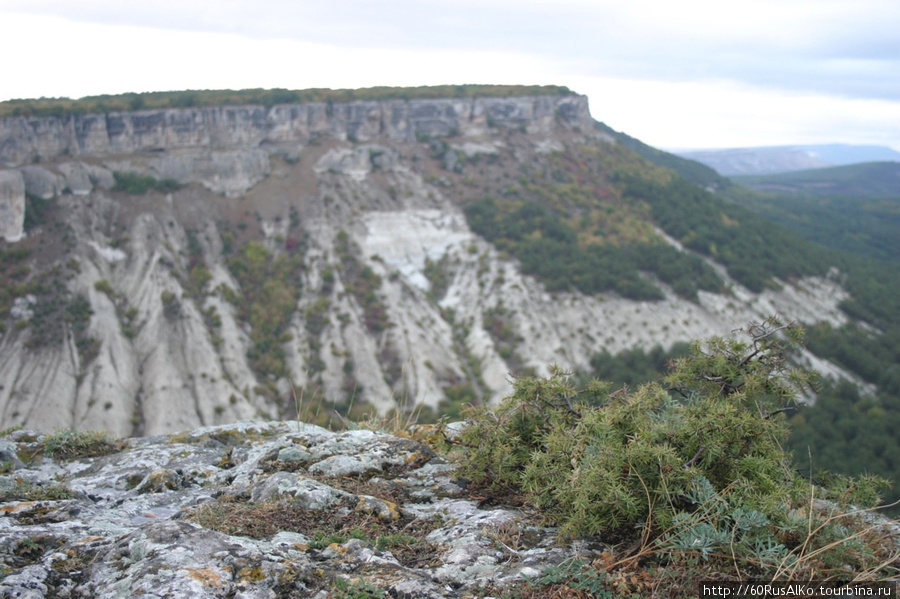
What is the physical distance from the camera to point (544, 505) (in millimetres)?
4211

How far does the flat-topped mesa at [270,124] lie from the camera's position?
5072cm

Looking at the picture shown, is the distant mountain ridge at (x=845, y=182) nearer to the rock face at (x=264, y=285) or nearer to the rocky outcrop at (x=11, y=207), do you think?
the rock face at (x=264, y=285)

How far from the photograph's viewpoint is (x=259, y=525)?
160 inches

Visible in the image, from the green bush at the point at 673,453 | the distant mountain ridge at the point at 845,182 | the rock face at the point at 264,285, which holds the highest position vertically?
the distant mountain ridge at the point at 845,182

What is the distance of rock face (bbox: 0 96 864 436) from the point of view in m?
42.2

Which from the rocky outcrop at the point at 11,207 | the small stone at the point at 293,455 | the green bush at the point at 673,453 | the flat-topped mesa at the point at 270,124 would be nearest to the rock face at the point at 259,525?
the small stone at the point at 293,455

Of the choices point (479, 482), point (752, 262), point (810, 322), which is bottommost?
point (810, 322)

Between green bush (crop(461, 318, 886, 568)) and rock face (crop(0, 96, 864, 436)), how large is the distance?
32.1 metres

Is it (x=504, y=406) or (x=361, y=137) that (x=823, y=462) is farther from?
(x=361, y=137)

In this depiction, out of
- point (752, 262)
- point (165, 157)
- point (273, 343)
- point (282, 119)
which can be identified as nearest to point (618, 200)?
point (752, 262)

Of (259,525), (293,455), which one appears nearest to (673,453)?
(259,525)

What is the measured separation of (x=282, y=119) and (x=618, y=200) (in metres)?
34.6

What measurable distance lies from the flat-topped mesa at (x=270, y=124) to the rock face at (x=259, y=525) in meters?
54.2

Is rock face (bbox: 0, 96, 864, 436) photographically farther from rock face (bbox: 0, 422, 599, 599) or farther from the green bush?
the green bush
